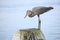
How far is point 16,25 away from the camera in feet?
5.31

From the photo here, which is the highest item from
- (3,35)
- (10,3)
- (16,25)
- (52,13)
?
(10,3)

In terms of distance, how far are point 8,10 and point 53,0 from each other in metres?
0.58

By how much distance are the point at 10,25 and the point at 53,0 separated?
0.63 metres

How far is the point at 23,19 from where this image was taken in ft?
5.31

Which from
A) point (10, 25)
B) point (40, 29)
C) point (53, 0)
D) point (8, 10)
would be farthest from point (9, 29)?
point (53, 0)

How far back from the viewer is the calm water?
5.25 ft

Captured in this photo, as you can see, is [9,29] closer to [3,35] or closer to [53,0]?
[3,35]

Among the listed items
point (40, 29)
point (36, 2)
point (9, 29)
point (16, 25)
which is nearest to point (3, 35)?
point (9, 29)

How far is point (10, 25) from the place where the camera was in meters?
1.63

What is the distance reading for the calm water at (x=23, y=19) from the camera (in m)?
1.60

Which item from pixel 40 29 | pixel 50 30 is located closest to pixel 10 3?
pixel 40 29

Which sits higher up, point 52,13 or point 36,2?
point 36,2

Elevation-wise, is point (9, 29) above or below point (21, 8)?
below

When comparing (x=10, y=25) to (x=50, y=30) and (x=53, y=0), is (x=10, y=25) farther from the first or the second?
(x=53, y=0)
